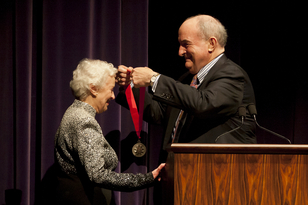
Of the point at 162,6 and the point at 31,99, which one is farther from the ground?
the point at 162,6

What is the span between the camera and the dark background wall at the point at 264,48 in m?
2.74

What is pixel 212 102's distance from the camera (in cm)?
160

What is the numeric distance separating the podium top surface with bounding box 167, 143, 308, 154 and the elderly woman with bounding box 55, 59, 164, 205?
0.61 metres

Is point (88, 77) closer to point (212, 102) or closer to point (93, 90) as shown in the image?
point (93, 90)

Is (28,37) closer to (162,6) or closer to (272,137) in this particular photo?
(162,6)

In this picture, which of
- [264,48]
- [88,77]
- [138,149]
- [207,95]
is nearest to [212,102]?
[207,95]

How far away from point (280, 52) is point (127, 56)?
64.8 inches

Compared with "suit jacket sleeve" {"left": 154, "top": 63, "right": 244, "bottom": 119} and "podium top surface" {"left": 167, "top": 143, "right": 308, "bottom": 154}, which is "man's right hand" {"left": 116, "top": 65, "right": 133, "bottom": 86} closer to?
"suit jacket sleeve" {"left": 154, "top": 63, "right": 244, "bottom": 119}

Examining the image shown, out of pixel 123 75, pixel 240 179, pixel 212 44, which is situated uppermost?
pixel 212 44

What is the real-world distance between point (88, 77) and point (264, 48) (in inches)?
78.0

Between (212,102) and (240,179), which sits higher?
(212,102)

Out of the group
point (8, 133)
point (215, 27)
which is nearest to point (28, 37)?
point (8, 133)

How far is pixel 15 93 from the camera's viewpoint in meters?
2.27

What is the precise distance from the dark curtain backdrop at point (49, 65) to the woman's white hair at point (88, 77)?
0.47 meters
